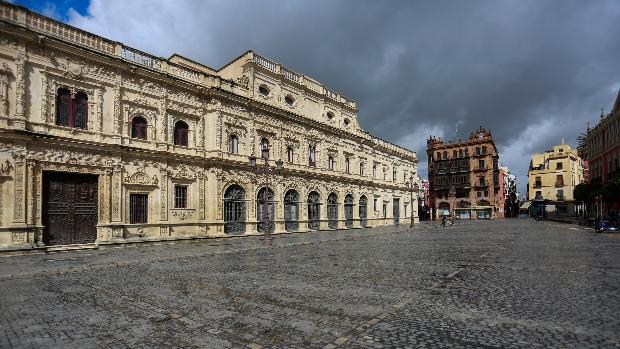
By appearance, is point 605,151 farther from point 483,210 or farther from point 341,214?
point 341,214

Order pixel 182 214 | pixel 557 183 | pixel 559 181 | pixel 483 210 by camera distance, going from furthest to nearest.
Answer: pixel 557 183 → pixel 559 181 → pixel 483 210 → pixel 182 214

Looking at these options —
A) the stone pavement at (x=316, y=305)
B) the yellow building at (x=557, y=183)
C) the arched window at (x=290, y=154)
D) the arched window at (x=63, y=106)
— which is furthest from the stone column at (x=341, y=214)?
the yellow building at (x=557, y=183)

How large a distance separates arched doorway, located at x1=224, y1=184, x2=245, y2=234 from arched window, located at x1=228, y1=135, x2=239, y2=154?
8.60 feet

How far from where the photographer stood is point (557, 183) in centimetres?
7656

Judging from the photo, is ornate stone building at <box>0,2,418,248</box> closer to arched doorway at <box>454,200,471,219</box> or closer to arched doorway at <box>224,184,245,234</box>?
arched doorway at <box>224,184,245,234</box>

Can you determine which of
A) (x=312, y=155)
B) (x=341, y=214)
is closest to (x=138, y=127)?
(x=312, y=155)

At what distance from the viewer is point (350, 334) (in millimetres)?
4984

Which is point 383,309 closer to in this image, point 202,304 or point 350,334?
point 350,334

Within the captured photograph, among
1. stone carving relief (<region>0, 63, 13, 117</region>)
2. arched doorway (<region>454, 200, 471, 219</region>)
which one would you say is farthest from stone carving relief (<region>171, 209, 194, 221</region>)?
arched doorway (<region>454, 200, 471, 219</region>)

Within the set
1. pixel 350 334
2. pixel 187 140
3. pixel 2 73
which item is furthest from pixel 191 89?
pixel 350 334

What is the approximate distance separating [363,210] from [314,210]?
33.0 ft

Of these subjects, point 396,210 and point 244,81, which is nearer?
point 244,81

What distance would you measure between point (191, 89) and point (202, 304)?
19384 millimetres

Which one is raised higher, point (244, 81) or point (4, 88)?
point (244, 81)
